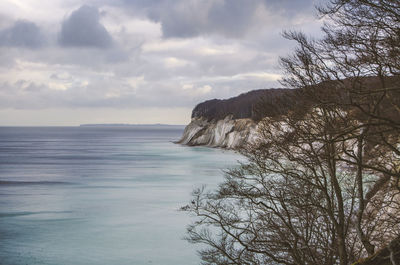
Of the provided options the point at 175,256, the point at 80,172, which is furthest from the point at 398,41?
the point at 80,172

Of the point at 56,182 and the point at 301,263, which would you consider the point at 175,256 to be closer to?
the point at 301,263

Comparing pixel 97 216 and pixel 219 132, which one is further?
pixel 219 132

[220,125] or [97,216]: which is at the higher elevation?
[220,125]

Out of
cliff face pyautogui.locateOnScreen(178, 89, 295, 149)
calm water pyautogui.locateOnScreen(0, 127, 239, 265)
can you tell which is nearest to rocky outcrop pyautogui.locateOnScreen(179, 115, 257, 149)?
cliff face pyautogui.locateOnScreen(178, 89, 295, 149)

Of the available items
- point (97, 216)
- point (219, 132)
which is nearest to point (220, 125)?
point (219, 132)

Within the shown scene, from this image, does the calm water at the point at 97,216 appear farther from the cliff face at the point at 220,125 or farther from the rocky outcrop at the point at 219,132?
the cliff face at the point at 220,125

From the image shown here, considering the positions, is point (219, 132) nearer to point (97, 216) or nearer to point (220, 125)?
point (220, 125)

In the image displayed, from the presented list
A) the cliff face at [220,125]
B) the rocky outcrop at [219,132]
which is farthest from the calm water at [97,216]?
the cliff face at [220,125]

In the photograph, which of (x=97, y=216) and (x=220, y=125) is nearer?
(x=97, y=216)

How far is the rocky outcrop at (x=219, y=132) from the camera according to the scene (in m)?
87.5

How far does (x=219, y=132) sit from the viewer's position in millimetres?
101000

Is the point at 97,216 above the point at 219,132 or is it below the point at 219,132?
below

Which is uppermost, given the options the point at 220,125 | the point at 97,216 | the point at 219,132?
the point at 220,125

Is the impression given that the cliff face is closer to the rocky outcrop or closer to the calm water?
the rocky outcrop
